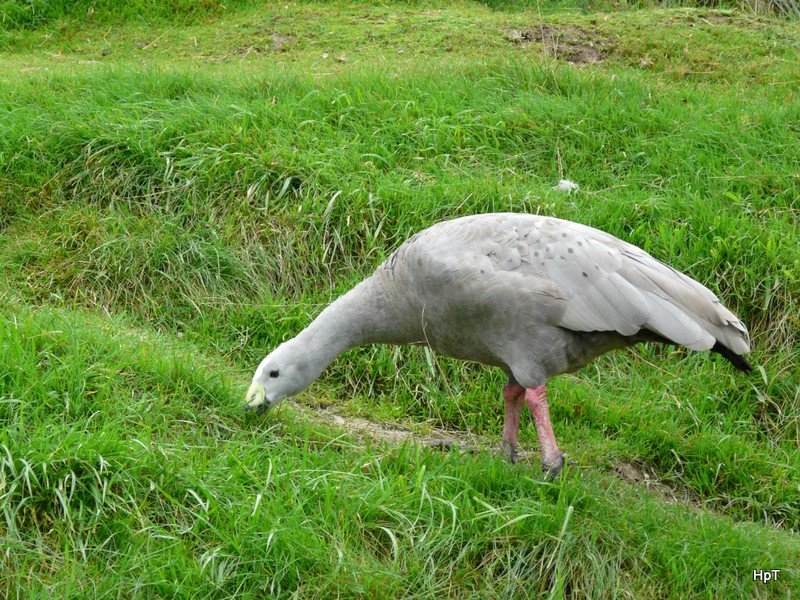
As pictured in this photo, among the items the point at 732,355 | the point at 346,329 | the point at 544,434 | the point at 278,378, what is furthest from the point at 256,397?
the point at 732,355

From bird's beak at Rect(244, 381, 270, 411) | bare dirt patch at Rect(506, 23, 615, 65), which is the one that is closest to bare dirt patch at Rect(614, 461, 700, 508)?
bird's beak at Rect(244, 381, 270, 411)

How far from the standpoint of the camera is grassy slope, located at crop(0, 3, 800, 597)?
14.5ft

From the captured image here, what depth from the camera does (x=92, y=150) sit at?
755 centimetres

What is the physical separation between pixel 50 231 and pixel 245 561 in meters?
3.91

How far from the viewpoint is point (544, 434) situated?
17.0 feet

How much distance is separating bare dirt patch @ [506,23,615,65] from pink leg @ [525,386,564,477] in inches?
197

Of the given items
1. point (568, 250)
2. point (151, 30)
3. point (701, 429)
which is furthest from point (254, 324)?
point (151, 30)

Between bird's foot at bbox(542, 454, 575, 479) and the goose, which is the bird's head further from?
bird's foot at bbox(542, 454, 575, 479)

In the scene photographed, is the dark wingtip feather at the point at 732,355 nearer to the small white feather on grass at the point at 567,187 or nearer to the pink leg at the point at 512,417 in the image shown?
the pink leg at the point at 512,417

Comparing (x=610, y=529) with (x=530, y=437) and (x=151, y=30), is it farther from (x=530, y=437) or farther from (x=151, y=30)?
(x=151, y=30)

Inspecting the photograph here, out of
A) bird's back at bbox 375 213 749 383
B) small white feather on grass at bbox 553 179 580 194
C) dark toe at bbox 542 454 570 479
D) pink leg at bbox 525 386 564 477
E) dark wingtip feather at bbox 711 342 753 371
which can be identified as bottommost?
dark toe at bbox 542 454 570 479

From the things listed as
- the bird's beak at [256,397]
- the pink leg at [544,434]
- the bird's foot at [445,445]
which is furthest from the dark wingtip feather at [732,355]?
the bird's beak at [256,397]

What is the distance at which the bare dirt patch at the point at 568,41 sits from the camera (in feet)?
31.1

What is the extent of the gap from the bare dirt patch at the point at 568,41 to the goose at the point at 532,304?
4555 millimetres
